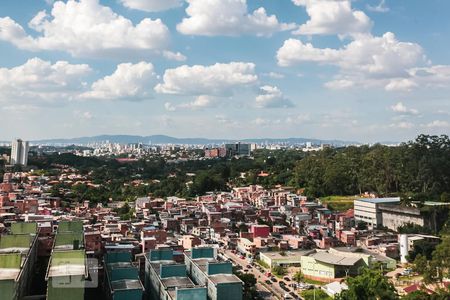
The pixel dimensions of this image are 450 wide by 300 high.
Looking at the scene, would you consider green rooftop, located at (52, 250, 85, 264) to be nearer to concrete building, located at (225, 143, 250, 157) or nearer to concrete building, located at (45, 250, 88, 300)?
concrete building, located at (45, 250, 88, 300)

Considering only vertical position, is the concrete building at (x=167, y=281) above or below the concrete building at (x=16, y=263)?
below

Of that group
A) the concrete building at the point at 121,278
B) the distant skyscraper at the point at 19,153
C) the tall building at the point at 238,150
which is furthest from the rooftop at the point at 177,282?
the tall building at the point at 238,150

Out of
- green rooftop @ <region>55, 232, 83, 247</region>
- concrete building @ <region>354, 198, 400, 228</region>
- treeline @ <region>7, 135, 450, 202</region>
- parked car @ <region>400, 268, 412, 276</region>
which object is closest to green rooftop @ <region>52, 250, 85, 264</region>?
green rooftop @ <region>55, 232, 83, 247</region>

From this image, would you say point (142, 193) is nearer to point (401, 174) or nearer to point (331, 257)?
point (401, 174)

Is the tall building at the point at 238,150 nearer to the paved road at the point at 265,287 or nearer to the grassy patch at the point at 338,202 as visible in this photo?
the grassy patch at the point at 338,202

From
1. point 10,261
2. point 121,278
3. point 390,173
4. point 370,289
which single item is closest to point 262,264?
point 370,289

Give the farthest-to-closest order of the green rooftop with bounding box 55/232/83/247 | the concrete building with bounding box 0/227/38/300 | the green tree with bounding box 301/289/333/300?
the green tree with bounding box 301/289/333/300 → the green rooftop with bounding box 55/232/83/247 → the concrete building with bounding box 0/227/38/300
